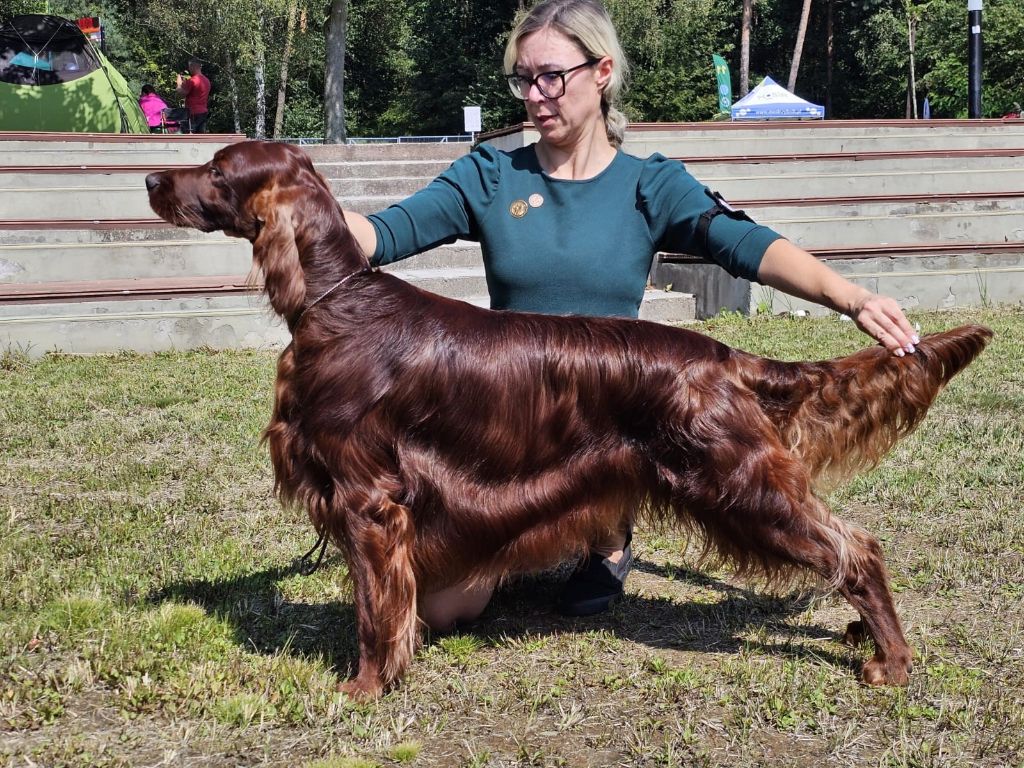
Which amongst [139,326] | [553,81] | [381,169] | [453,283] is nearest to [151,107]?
[381,169]

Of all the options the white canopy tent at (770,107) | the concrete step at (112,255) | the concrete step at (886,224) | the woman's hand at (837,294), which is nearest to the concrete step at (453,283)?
the concrete step at (112,255)

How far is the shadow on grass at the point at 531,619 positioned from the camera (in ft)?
9.83

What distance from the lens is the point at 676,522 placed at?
279 centimetres

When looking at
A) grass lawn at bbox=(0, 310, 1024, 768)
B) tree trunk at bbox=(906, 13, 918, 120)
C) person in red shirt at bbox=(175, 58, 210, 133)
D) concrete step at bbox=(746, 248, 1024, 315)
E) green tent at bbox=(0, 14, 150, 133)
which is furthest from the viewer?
tree trunk at bbox=(906, 13, 918, 120)

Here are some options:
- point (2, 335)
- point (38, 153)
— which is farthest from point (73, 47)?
point (2, 335)

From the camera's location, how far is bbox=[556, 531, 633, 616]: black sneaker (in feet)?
10.8

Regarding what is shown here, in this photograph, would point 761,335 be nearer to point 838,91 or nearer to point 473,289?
point 473,289

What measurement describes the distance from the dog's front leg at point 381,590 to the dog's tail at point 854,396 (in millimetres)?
1045

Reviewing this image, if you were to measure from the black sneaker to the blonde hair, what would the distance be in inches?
58.0

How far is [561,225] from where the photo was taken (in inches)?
123

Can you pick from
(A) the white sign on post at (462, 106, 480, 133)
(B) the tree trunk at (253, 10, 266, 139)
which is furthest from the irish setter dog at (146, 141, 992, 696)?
(B) the tree trunk at (253, 10, 266, 139)

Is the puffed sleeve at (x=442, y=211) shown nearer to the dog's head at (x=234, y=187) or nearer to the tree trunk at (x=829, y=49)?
the dog's head at (x=234, y=187)

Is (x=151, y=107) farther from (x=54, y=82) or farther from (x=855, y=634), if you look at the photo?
(x=855, y=634)

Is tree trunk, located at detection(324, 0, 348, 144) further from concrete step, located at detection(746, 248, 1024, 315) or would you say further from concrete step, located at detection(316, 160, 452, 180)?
concrete step, located at detection(746, 248, 1024, 315)
